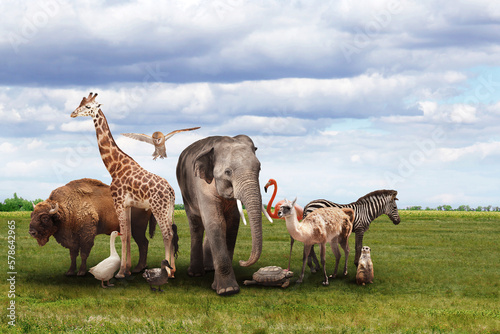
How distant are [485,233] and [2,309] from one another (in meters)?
22.3

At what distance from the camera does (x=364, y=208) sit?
14914 millimetres

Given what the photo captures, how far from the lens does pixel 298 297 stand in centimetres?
1160

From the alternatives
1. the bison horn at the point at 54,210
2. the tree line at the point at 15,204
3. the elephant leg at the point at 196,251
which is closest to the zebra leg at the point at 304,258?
the elephant leg at the point at 196,251

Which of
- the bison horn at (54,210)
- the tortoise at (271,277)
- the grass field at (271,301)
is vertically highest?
the bison horn at (54,210)

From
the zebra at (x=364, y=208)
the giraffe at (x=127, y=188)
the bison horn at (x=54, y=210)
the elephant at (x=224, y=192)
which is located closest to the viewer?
the elephant at (x=224, y=192)

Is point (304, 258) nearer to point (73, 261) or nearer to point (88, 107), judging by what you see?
point (73, 261)

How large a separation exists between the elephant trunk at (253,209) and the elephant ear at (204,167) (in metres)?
1.26

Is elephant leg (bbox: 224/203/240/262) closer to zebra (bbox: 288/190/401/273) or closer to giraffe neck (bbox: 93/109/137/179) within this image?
zebra (bbox: 288/190/401/273)

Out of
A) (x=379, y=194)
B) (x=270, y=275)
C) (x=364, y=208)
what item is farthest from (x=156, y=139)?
(x=379, y=194)

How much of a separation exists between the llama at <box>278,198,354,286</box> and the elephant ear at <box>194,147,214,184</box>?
1799mm

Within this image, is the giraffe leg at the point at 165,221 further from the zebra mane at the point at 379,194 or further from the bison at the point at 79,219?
the zebra mane at the point at 379,194

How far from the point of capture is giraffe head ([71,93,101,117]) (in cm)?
1355

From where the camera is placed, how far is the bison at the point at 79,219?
13219mm

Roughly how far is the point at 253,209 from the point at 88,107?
5.62m
